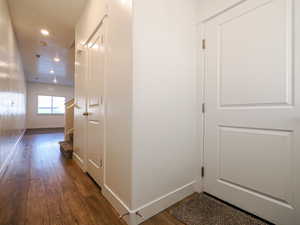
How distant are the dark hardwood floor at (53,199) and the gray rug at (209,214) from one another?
118 mm

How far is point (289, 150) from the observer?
3.71ft

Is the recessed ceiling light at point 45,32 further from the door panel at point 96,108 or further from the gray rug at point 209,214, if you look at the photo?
the gray rug at point 209,214

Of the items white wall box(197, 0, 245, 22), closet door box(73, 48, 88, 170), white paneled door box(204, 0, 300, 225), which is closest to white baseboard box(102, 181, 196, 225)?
white paneled door box(204, 0, 300, 225)

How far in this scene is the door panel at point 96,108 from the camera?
1795 mm

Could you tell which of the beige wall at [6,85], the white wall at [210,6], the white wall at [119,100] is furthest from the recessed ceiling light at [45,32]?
the white wall at [210,6]

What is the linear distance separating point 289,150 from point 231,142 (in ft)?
1.39

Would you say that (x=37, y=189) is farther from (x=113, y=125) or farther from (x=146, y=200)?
(x=146, y=200)

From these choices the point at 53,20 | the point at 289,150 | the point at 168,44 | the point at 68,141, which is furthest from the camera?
the point at 68,141

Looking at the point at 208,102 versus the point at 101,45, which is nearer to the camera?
the point at 208,102

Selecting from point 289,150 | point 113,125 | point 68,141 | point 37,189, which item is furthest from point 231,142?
point 68,141

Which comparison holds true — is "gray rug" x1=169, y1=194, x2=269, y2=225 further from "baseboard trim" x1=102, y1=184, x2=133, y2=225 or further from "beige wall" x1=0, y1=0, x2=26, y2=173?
"beige wall" x1=0, y1=0, x2=26, y2=173

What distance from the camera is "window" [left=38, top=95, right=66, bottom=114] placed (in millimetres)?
8711

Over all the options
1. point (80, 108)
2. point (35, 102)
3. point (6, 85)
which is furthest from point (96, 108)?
point (35, 102)

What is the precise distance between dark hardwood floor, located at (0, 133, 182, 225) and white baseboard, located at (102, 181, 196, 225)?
47mm
